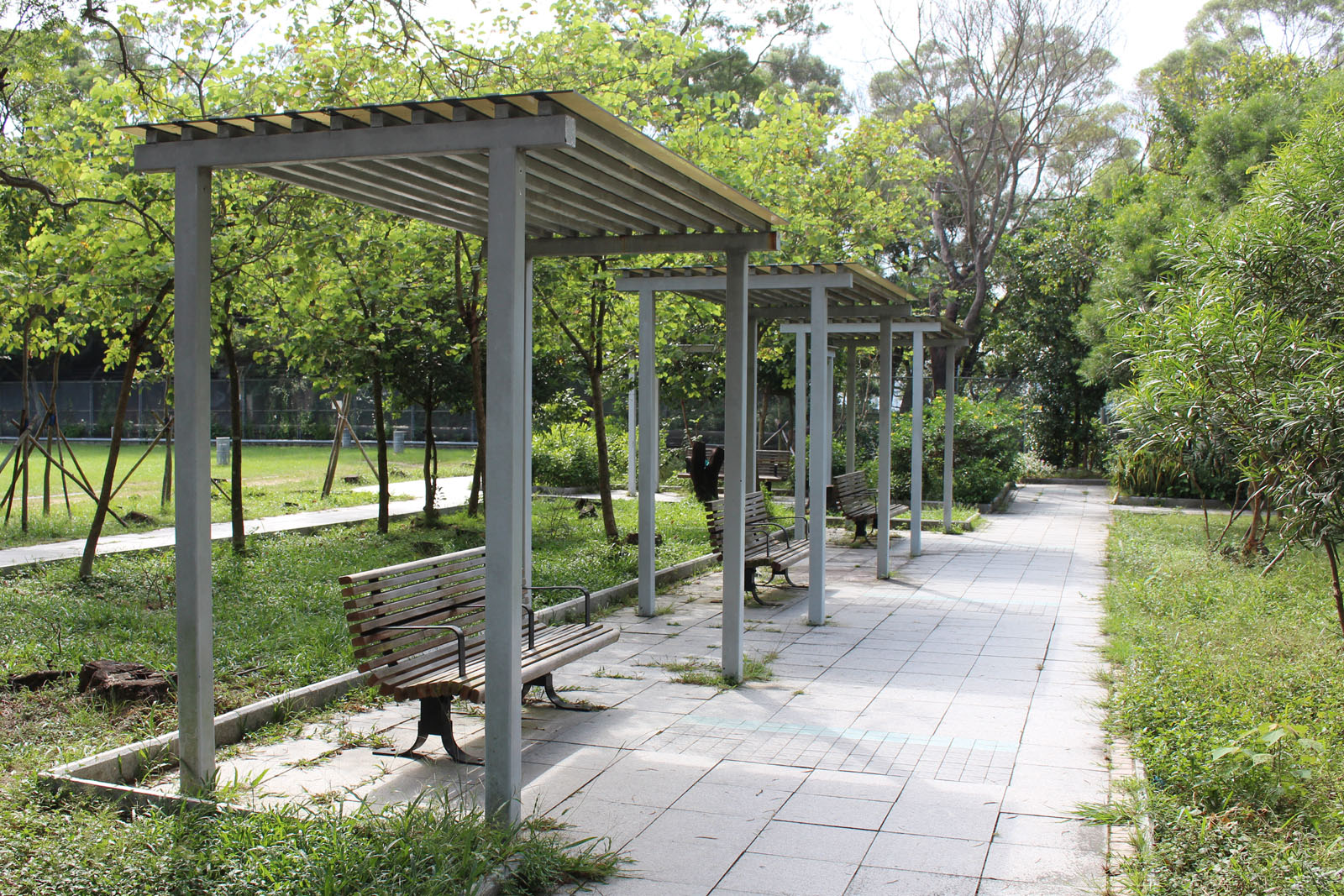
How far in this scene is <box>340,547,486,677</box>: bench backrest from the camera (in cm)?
500

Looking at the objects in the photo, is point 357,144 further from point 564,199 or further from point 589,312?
point 589,312

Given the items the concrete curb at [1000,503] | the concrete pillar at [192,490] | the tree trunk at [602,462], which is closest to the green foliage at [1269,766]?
the concrete pillar at [192,490]

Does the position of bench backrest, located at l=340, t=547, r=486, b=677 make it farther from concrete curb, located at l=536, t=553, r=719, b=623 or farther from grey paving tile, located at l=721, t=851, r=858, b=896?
grey paving tile, located at l=721, t=851, r=858, b=896

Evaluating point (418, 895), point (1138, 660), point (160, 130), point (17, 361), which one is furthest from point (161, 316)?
Answer: point (17, 361)

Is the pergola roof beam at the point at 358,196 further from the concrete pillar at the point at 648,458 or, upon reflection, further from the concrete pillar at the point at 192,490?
the concrete pillar at the point at 648,458

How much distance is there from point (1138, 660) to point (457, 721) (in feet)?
13.1

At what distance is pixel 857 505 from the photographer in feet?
45.1

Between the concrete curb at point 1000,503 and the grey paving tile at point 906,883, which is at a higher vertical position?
the concrete curb at point 1000,503

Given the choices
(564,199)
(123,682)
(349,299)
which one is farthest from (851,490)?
(123,682)

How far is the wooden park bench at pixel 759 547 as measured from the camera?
30.9 ft

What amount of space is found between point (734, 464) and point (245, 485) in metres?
15.1

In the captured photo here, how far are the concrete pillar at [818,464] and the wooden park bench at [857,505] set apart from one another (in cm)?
475

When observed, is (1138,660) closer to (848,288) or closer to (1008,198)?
(848,288)

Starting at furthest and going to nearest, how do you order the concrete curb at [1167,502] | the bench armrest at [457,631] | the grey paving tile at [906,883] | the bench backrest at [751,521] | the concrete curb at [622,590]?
the concrete curb at [1167,502], the bench backrest at [751,521], the concrete curb at [622,590], the bench armrest at [457,631], the grey paving tile at [906,883]
